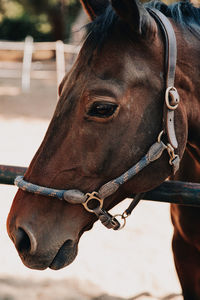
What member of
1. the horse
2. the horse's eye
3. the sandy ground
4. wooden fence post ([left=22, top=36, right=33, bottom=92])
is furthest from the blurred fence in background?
the horse's eye

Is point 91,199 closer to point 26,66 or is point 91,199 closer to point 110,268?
point 110,268

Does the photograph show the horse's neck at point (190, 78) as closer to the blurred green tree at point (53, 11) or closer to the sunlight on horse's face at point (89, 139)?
the sunlight on horse's face at point (89, 139)

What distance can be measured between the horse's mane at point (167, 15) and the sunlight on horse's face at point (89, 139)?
52 millimetres

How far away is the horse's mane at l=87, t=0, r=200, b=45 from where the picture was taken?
1459mm

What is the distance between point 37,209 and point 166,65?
2.49 feet

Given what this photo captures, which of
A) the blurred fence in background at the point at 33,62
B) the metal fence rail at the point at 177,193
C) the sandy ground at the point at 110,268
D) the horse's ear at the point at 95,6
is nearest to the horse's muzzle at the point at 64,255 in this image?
the metal fence rail at the point at 177,193

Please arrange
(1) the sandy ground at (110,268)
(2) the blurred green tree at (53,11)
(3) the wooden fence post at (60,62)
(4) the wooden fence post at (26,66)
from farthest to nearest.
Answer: (2) the blurred green tree at (53,11), (4) the wooden fence post at (26,66), (3) the wooden fence post at (60,62), (1) the sandy ground at (110,268)

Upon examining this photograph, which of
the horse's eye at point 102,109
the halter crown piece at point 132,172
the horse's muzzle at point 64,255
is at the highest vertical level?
the horse's eye at point 102,109

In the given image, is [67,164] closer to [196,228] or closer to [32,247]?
[32,247]

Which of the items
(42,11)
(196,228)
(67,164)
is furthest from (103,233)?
(42,11)

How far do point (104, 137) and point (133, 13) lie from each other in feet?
1.54

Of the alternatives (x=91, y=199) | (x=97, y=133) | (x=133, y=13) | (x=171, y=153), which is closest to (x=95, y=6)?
(x=133, y=13)

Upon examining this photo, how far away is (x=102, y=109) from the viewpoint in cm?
138

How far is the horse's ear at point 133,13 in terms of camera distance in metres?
1.33
